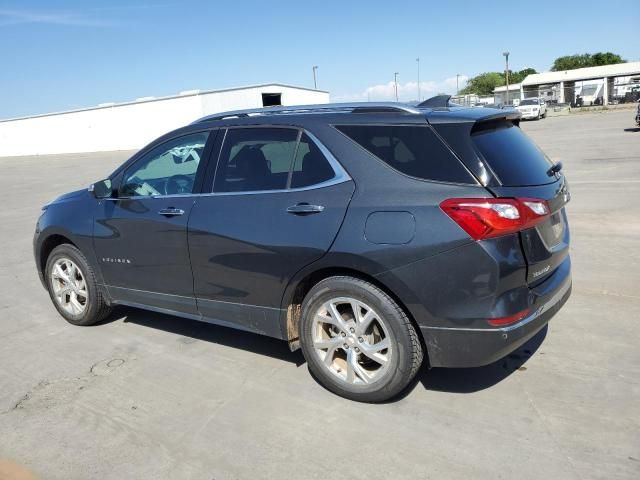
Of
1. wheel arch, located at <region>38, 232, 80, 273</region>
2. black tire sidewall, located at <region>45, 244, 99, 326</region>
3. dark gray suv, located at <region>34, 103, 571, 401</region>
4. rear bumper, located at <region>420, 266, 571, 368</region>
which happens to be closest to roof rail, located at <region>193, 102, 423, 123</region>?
dark gray suv, located at <region>34, 103, 571, 401</region>

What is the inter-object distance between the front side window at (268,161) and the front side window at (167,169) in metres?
0.29

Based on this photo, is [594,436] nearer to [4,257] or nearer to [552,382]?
[552,382]

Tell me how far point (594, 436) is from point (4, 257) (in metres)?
8.12

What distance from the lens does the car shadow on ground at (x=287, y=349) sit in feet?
11.7

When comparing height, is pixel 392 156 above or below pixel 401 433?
above

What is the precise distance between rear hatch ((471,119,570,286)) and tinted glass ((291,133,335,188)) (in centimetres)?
91

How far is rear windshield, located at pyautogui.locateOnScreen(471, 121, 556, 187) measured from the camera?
3098 millimetres

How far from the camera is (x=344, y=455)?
9.55ft

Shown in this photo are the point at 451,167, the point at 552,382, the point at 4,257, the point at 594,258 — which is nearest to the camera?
the point at 451,167

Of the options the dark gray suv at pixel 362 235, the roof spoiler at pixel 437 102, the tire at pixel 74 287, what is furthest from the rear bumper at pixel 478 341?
the tire at pixel 74 287

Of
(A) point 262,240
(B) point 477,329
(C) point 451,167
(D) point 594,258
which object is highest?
(C) point 451,167

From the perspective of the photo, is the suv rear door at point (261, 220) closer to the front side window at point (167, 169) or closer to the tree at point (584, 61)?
the front side window at point (167, 169)

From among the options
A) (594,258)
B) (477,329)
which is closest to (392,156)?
(477,329)

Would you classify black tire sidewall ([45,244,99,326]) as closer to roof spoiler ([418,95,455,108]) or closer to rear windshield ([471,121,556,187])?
roof spoiler ([418,95,455,108])
